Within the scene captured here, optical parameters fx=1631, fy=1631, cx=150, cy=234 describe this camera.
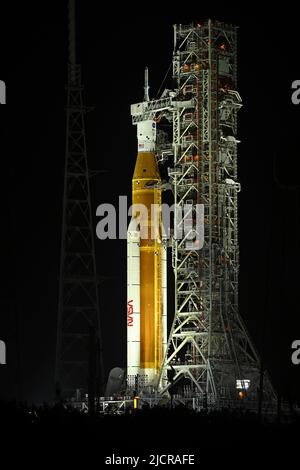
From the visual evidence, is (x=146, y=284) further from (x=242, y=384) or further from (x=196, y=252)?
(x=242, y=384)

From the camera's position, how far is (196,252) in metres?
72.6

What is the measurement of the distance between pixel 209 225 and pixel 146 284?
4.07 m

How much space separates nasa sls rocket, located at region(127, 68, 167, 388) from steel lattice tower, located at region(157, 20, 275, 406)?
0.82 m

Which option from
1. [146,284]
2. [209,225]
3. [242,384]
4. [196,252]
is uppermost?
[209,225]

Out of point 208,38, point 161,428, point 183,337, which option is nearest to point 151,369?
point 183,337

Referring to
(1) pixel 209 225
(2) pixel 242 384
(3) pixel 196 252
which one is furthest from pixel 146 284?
(2) pixel 242 384

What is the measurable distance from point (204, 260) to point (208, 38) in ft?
32.8

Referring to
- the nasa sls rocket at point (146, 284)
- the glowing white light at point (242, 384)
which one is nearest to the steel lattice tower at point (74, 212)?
the nasa sls rocket at point (146, 284)

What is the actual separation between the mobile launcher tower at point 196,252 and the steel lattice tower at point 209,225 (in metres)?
0.04

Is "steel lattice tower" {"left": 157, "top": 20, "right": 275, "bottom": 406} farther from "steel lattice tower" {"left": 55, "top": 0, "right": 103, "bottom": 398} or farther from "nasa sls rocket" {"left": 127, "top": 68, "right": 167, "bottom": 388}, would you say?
"steel lattice tower" {"left": 55, "top": 0, "right": 103, "bottom": 398}

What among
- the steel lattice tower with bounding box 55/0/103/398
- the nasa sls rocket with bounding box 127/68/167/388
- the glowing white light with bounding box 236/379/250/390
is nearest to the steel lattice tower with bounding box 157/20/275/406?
the glowing white light with bounding box 236/379/250/390

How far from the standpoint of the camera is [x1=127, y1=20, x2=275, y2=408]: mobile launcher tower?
237ft
